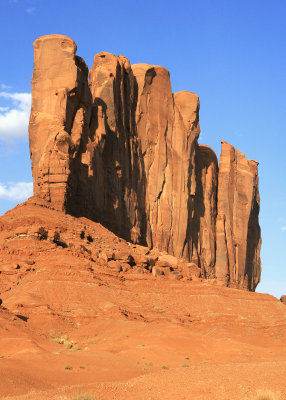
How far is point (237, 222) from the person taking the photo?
74.5m

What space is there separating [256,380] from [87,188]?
31.5 m

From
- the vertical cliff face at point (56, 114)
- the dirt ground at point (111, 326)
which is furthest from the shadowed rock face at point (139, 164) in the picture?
the dirt ground at point (111, 326)

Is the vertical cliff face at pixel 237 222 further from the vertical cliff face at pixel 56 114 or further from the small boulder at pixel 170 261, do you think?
the vertical cliff face at pixel 56 114

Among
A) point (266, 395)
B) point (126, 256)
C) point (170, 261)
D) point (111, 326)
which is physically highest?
point (170, 261)

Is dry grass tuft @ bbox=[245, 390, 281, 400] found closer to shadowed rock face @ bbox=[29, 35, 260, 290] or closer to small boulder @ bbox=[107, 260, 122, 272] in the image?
small boulder @ bbox=[107, 260, 122, 272]

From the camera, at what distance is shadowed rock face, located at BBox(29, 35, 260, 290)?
4538 cm

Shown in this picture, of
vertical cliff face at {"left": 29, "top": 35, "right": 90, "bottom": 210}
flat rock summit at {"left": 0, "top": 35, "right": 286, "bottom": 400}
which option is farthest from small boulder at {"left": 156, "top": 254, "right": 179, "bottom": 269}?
vertical cliff face at {"left": 29, "top": 35, "right": 90, "bottom": 210}

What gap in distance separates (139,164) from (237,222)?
19.1 m

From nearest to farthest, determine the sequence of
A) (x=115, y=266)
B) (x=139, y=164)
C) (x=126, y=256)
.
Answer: (x=115, y=266), (x=126, y=256), (x=139, y=164)

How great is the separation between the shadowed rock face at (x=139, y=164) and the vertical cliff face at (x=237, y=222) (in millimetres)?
114

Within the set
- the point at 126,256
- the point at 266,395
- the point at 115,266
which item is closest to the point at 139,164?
the point at 126,256

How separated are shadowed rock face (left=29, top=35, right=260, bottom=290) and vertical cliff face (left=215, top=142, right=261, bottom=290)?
0.37 feet

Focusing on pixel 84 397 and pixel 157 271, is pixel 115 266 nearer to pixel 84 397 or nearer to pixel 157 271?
pixel 157 271

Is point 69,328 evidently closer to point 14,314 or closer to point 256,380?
point 14,314
